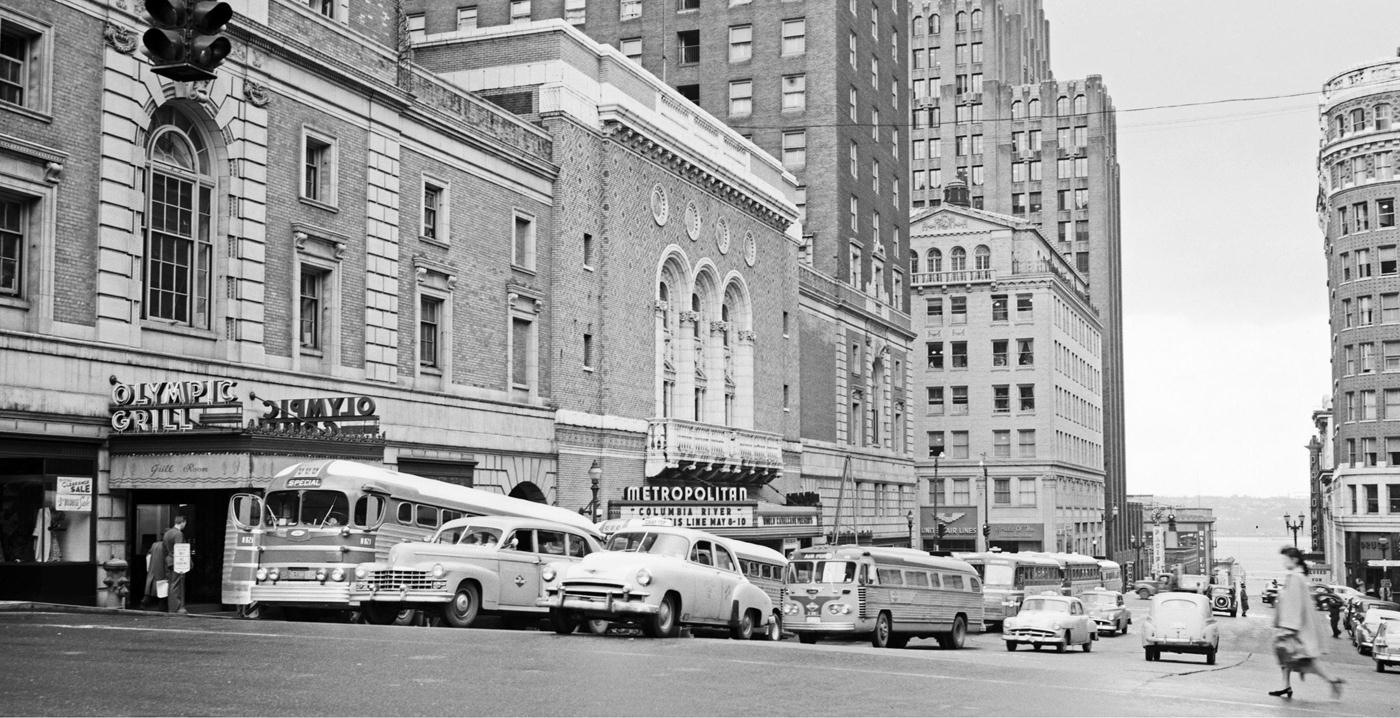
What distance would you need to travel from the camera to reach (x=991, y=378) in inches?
4373

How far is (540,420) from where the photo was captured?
46.5m

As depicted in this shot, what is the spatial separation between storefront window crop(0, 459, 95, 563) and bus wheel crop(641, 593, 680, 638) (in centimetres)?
1176

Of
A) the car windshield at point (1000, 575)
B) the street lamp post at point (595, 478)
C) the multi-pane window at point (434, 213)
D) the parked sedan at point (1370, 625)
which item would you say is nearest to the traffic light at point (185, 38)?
the multi-pane window at point (434, 213)

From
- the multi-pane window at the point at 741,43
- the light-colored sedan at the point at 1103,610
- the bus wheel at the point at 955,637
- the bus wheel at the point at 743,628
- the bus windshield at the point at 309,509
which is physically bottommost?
the light-colored sedan at the point at 1103,610

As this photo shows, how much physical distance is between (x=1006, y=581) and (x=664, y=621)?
104ft

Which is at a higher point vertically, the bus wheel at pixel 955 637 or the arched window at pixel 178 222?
the arched window at pixel 178 222

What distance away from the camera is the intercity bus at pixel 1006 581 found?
53.7 m

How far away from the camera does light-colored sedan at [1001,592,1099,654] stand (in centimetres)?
3972

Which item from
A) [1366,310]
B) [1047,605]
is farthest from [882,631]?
[1366,310]

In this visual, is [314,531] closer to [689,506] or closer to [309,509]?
Answer: [309,509]

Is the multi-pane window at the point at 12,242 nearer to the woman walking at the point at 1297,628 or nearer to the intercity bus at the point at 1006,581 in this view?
the woman walking at the point at 1297,628

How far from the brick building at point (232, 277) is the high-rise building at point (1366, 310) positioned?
7420cm

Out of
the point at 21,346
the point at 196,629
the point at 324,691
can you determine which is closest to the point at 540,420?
the point at 21,346

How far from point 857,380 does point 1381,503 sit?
42766 millimetres
